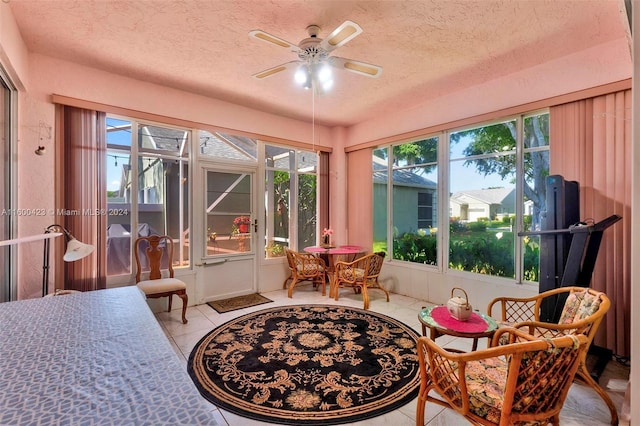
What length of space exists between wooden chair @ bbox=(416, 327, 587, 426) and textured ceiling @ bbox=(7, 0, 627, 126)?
1.92m

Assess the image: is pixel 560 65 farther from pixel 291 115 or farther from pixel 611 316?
pixel 291 115

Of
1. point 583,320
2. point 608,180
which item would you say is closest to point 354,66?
point 583,320

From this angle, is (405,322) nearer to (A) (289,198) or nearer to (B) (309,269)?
(B) (309,269)

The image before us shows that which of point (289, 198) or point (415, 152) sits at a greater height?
point (415, 152)

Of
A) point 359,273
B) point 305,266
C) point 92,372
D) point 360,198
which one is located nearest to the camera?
point 92,372

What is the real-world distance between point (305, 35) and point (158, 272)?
3149mm

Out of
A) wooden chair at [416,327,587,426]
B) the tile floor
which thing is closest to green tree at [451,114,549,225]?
the tile floor

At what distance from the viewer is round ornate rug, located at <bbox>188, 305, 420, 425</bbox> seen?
6.30 feet

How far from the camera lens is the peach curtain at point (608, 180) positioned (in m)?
2.53

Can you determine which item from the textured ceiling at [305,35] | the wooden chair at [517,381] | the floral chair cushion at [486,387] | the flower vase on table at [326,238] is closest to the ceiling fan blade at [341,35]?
the textured ceiling at [305,35]

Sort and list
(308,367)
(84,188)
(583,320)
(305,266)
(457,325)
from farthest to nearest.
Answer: (305,266), (84,188), (308,367), (457,325), (583,320)

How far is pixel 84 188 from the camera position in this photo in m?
3.08

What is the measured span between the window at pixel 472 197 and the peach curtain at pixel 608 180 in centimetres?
35

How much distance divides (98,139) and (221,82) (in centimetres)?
151
